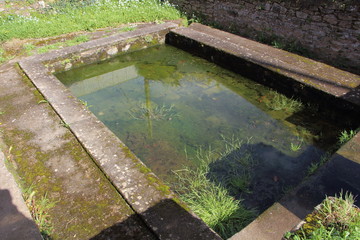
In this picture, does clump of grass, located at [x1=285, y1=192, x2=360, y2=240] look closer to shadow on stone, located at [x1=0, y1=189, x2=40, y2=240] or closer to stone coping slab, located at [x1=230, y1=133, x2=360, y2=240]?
stone coping slab, located at [x1=230, y1=133, x2=360, y2=240]

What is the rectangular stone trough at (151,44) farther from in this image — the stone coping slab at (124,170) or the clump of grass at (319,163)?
the clump of grass at (319,163)

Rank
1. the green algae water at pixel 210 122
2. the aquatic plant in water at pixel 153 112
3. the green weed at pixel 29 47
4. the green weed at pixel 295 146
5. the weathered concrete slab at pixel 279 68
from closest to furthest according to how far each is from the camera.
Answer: the green algae water at pixel 210 122 → the green weed at pixel 295 146 → the weathered concrete slab at pixel 279 68 → the aquatic plant in water at pixel 153 112 → the green weed at pixel 29 47

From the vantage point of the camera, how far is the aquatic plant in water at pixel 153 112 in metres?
4.35

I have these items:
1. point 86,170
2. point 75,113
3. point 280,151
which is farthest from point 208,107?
point 86,170

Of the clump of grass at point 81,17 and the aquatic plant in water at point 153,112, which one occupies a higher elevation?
the clump of grass at point 81,17

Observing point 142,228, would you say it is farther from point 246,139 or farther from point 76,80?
point 76,80

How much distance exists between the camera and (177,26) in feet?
Result: 22.7

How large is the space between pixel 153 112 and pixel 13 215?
2599 mm

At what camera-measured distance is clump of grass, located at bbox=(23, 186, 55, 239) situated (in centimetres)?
216

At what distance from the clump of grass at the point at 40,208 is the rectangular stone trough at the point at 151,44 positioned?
56 cm

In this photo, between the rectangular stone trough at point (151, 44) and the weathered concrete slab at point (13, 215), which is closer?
the weathered concrete slab at point (13, 215)

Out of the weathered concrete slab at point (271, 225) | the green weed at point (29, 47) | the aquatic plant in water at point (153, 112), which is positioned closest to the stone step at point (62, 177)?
the weathered concrete slab at point (271, 225)

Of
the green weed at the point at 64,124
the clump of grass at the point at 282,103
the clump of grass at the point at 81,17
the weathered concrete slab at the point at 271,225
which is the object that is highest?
the clump of grass at the point at 81,17

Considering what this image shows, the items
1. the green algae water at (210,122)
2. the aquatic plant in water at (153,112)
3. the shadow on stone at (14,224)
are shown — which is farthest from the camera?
the aquatic plant in water at (153,112)
